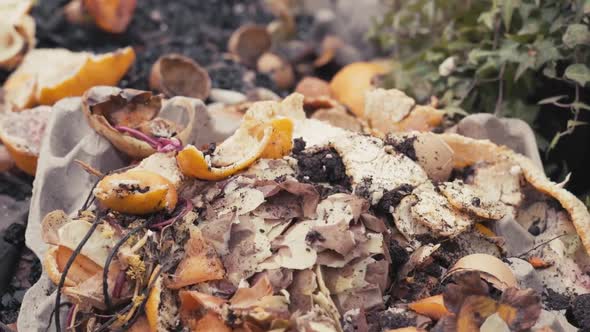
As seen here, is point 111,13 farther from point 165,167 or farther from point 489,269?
point 489,269

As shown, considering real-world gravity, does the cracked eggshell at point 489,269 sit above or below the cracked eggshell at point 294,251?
below

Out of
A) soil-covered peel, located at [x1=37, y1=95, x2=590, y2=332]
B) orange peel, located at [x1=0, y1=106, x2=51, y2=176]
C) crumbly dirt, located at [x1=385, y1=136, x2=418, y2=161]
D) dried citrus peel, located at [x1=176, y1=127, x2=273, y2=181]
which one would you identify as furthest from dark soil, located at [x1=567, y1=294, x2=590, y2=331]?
orange peel, located at [x1=0, y1=106, x2=51, y2=176]

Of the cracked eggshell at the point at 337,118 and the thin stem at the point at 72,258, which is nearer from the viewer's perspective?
the thin stem at the point at 72,258

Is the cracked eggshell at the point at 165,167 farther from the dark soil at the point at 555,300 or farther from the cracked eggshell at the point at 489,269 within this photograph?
the dark soil at the point at 555,300

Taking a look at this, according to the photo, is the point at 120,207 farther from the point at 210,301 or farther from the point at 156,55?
the point at 156,55

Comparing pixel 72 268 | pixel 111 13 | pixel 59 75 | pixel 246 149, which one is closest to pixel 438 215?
pixel 246 149

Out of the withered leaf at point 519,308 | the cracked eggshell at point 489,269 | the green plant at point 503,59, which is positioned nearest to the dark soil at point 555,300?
the cracked eggshell at point 489,269

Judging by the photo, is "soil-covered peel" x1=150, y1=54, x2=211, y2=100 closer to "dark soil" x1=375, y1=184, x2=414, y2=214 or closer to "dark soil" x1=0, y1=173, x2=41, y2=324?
"dark soil" x1=0, y1=173, x2=41, y2=324
